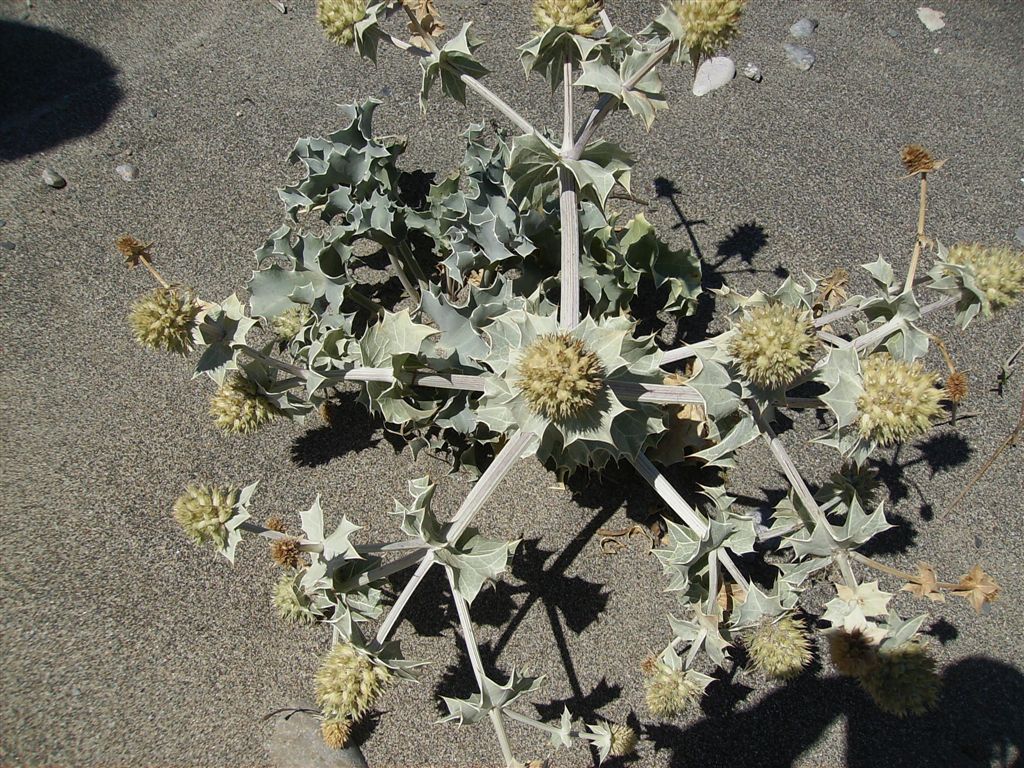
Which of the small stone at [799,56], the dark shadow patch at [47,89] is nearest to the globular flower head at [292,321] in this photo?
the dark shadow patch at [47,89]

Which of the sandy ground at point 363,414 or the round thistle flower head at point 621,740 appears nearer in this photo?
the round thistle flower head at point 621,740

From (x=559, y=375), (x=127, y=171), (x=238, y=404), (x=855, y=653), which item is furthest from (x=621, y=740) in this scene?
(x=127, y=171)

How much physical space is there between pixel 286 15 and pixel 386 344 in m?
2.02

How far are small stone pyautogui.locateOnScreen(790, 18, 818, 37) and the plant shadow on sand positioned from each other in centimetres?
242

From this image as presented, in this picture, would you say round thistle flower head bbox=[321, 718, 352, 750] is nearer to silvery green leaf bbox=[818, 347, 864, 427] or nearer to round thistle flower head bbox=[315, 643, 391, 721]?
round thistle flower head bbox=[315, 643, 391, 721]

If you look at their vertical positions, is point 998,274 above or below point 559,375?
above

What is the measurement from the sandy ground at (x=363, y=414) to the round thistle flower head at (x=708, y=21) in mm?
1035

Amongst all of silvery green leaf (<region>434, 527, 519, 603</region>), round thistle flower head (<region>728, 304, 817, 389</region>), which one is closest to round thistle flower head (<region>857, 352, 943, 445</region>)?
round thistle flower head (<region>728, 304, 817, 389</region>)

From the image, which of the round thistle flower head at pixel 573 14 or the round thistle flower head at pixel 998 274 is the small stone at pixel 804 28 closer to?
the round thistle flower head at pixel 573 14

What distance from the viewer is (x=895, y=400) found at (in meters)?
1.35

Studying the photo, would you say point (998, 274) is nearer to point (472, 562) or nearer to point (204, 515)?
point (472, 562)

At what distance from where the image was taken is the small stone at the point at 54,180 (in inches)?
99.3

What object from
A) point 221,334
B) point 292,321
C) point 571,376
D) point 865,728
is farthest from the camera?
point 292,321

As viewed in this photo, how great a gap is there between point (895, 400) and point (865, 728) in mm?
1144
